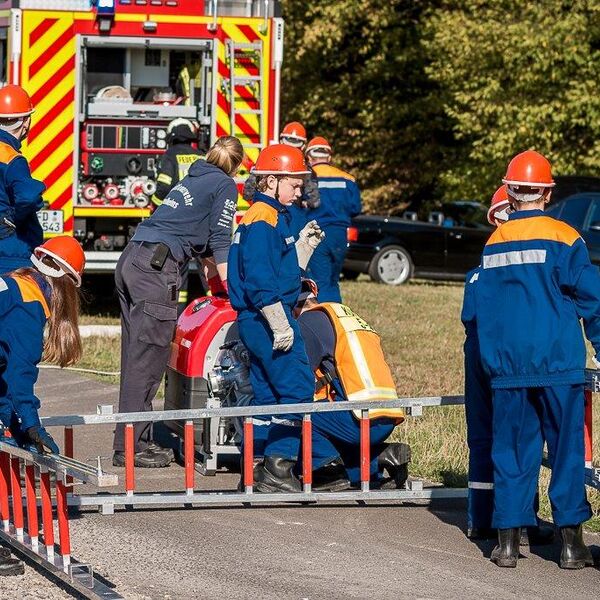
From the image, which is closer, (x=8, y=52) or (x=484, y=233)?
(x=8, y=52)

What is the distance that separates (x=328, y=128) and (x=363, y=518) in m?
27.7

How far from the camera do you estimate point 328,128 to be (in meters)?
35.2

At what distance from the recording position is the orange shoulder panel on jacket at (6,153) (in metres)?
8.74

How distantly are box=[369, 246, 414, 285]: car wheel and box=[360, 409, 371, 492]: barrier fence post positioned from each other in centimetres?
1607

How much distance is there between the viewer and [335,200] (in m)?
13.6

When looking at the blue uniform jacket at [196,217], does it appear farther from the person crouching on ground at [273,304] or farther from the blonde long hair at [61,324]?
the blonde long hair at [61,324]

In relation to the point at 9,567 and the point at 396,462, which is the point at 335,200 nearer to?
the point at 396,462

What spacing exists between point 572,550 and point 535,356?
87 cm

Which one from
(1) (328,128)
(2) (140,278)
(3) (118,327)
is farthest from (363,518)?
(1) (328,128)

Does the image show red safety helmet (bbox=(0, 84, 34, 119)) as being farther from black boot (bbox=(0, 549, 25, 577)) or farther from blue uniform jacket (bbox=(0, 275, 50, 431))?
black boot (bbox=(0, 549, 25, 577))

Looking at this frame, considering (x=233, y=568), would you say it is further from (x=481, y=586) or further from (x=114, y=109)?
(x=114, y=109)

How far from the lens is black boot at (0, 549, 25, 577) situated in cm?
665

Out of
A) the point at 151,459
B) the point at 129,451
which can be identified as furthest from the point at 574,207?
the point at 129,451

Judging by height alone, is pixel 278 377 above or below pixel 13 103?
below
